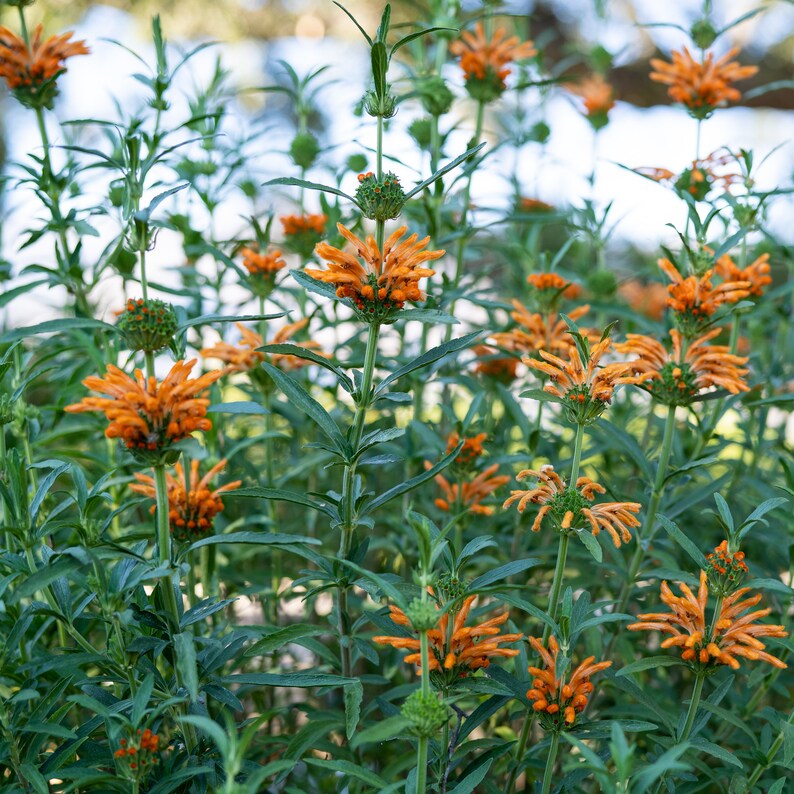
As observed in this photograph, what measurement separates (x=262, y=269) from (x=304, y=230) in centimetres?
32

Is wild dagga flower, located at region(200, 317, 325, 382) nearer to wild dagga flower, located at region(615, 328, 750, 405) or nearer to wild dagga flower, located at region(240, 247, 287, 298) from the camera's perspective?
wild dagga flower, located at region(240, 247, 287, 298)

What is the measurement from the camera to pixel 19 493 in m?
1.25

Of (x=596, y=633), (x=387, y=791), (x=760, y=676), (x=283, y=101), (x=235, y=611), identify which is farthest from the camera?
(x=283, y=101)

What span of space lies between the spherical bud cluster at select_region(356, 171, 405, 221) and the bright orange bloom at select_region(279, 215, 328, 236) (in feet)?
3.11

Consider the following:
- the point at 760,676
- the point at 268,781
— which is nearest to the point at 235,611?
the point at 268,781

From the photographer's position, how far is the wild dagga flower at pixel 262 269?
189 cm

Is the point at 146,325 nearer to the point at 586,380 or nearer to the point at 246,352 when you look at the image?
the point at 246,352

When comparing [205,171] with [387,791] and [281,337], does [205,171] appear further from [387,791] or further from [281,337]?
[387,791]

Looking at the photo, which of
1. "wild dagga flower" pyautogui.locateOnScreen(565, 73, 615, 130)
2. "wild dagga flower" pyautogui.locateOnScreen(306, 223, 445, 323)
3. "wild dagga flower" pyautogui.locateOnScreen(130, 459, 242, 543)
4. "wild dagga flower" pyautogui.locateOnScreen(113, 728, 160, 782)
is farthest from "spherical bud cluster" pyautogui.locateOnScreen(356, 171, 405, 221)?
"wild dagga flower" pyautogui.locateOnScreen(565, 73, 615, 130)

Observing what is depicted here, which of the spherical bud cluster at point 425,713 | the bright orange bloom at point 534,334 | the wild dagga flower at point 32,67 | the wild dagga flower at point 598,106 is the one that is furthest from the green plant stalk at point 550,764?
the wild dagga flower at point 598,106

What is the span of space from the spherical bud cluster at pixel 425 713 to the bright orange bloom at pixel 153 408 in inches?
17.7

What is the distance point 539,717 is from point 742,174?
1.27 m

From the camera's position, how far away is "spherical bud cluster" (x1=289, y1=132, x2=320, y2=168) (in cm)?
219

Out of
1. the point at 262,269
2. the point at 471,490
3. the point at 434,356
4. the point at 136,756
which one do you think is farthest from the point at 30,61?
the point at 136,756
